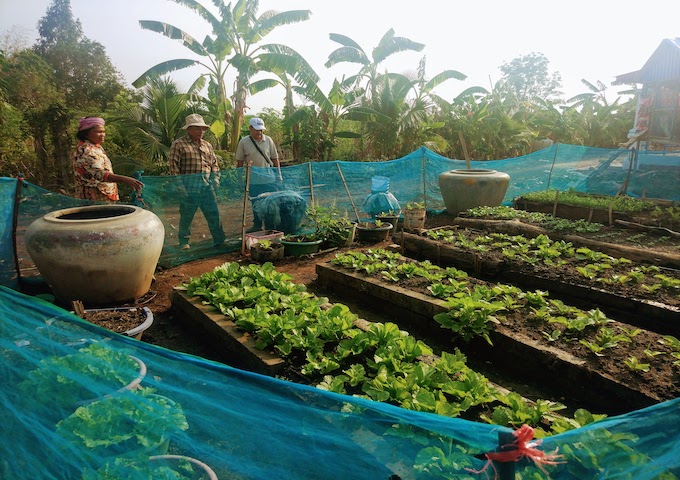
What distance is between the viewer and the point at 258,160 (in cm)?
729

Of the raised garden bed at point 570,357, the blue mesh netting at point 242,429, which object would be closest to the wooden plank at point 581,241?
the raised garden bed at point 570,357

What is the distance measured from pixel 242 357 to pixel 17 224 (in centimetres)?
312

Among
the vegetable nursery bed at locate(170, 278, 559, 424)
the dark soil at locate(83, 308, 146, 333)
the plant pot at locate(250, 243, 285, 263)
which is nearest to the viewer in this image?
the vegetable nursery bed at locate(170, 278, 559, 424)

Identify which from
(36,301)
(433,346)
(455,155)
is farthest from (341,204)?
(455,155)

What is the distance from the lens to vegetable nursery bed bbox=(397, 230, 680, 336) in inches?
164

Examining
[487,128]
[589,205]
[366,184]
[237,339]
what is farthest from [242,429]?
[487,128]

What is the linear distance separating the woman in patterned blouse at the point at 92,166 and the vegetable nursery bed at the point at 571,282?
4116 mm

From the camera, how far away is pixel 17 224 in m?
4.62

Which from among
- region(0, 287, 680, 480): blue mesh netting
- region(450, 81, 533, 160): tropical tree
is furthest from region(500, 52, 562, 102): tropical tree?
region(0, 287, 680, 480): blue mesh netting

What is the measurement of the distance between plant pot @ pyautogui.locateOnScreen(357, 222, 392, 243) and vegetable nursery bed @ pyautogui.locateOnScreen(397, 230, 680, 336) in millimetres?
943

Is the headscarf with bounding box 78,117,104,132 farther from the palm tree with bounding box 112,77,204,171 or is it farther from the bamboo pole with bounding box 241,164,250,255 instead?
the palm tree with bounding box 112,77,204,171

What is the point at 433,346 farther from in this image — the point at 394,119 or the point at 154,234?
the point at 394,119

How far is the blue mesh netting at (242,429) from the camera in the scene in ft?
3.98

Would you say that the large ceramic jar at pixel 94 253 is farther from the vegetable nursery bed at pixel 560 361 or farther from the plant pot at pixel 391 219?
the plant pot at pixel 391 219
